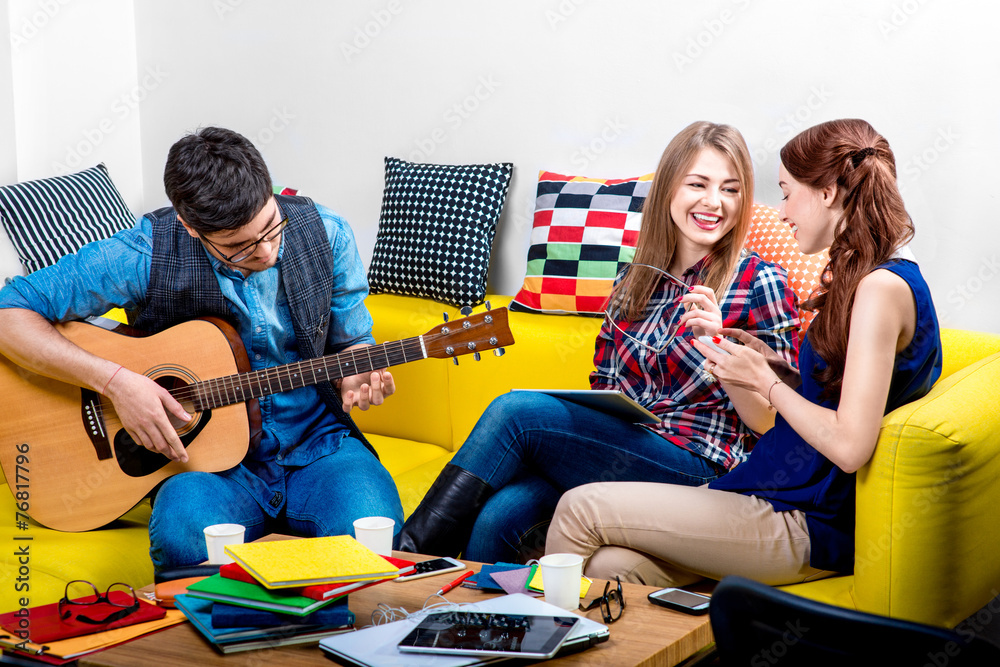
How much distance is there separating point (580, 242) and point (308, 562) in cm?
144

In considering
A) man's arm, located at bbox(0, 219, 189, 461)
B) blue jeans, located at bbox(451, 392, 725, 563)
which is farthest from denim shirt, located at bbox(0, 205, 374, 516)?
blue jeans, located at bbox(451, 392, 725, 563)

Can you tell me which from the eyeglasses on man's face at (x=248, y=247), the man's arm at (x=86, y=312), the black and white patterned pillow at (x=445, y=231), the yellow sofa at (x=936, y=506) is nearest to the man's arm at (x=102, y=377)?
the man's arm at (x=86, y=312)

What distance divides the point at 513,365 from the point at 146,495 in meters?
0.97

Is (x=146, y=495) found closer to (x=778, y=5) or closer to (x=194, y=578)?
(x=194, y=578)

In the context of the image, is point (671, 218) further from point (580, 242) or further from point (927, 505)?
point (927, 505)

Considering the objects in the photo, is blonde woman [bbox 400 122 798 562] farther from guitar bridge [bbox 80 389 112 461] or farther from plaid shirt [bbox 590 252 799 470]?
guitar bridge [bbox 80 389 112 461]

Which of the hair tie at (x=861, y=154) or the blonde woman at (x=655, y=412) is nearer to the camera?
the hair tie at (x=861, y=154)

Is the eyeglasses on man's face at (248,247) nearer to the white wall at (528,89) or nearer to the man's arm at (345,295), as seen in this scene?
the man's arm at (345,295)

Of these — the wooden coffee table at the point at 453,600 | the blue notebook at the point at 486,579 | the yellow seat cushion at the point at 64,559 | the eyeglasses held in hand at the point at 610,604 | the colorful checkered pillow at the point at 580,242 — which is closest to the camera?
the wooden coffee table at the point at 453,600

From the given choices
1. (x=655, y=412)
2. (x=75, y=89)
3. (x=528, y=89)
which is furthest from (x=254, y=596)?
(x=75, y=89)


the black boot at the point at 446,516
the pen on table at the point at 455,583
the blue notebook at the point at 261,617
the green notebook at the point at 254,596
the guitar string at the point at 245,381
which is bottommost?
the black boot at the point at 446,516

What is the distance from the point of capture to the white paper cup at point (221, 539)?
4.29 feet

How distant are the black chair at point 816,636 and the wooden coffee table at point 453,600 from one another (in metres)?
0.31

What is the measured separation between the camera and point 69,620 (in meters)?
1.17
